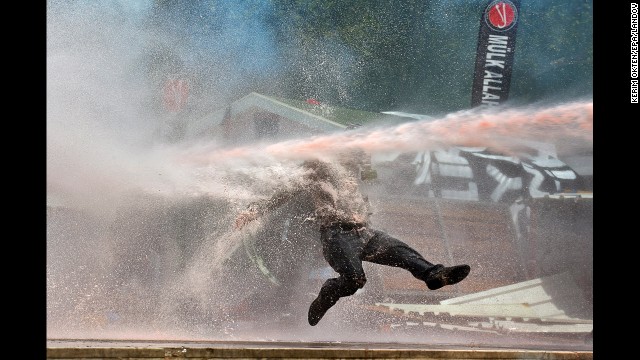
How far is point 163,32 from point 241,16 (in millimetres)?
1769

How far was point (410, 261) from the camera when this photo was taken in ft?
27.5

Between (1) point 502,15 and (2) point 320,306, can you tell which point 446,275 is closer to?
(2) point 320,306

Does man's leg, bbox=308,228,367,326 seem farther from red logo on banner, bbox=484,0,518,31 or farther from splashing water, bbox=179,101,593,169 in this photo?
red logo on banner, bbox=484,0,518,31

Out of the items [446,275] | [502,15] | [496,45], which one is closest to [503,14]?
[502,15]

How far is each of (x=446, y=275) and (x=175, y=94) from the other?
971cm

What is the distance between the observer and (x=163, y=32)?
16.7 metres

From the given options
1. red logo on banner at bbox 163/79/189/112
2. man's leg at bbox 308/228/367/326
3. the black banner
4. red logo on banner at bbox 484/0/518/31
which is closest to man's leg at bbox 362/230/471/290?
man's leg at bbox 308/228/367/326

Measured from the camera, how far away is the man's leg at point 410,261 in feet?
25.5

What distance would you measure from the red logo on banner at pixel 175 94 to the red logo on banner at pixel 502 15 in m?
7.02

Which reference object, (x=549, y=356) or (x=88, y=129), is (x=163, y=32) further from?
(x=549, y=356)

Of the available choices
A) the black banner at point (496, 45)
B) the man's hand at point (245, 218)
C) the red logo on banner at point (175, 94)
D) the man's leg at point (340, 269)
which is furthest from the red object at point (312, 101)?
the man's leg at point (340, 269)

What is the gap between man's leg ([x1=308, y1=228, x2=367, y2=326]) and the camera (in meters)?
8.34
